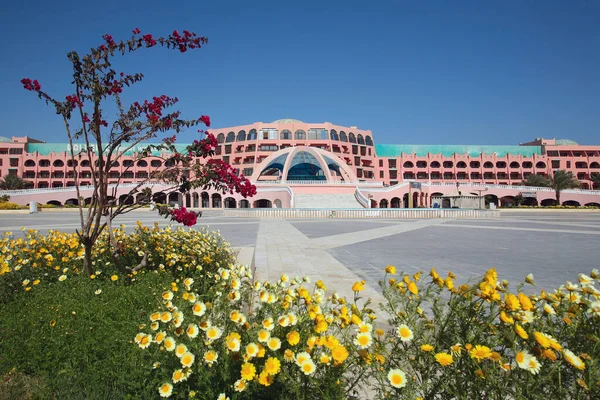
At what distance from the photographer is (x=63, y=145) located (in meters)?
83.9

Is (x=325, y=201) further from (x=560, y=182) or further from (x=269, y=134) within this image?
(x=560, y=182)

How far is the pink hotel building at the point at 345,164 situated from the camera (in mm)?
58906

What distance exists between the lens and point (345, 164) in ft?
193

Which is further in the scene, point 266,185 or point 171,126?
point 266,185

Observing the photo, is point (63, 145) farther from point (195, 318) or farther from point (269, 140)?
point (195, 318)

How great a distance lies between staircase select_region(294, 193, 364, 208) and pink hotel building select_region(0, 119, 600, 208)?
1040cm

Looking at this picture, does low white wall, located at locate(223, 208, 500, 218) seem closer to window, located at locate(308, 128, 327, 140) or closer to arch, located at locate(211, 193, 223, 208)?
arch, located at locate(211, 193, 223, 208)

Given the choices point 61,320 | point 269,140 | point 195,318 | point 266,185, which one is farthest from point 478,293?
point 269,140

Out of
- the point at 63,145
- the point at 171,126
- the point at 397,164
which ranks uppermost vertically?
the point at 63,145

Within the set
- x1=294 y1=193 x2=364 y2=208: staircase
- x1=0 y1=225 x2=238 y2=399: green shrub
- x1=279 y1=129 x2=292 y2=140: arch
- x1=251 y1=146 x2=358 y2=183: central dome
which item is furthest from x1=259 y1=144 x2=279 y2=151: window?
x1=0 y1=225 x2=238 y2=399: green shrub

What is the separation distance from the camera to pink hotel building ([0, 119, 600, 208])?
58.9 m

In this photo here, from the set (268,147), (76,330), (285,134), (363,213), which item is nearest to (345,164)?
(285,134)

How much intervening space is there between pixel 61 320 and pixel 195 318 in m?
1.50

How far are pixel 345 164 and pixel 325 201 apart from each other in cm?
1668
